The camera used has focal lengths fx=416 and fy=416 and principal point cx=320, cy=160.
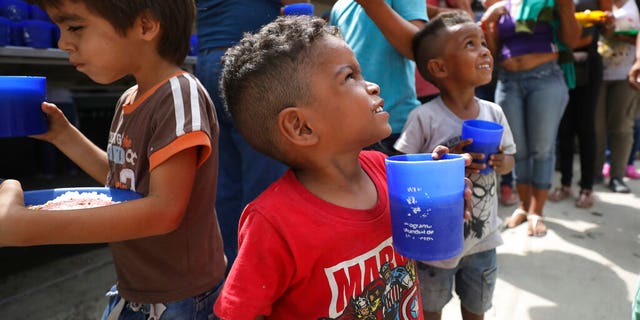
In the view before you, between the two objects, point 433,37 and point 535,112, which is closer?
point 433,37

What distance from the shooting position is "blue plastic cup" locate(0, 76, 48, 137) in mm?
1074

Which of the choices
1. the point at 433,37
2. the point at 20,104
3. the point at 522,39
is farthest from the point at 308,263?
the point at 522,39

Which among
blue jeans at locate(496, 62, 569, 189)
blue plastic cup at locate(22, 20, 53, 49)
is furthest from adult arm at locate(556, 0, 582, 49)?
blue plastic cup at locate(22, 20, 53, 49)

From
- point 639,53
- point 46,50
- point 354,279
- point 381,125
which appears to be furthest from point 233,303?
point 639,53

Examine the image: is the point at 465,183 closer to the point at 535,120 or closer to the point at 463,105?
the point at 463,105

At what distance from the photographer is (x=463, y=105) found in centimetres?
166

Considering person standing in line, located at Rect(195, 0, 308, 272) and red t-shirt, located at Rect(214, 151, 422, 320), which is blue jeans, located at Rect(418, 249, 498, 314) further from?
person standing in line, located at Rect(195, 0, 308, 272)

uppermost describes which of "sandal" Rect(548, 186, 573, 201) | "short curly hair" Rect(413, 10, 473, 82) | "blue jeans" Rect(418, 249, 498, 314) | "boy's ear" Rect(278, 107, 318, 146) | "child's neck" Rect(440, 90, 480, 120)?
"short curly hair" Rect(413, 10, 473, 82)

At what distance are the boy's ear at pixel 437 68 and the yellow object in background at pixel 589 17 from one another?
6.46ft

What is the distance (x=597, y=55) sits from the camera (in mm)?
3473

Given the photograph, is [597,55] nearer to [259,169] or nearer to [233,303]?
[259,169]

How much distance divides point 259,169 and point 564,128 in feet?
10.6

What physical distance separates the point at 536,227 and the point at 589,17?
157cm

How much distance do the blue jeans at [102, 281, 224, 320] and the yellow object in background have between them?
3118mm
